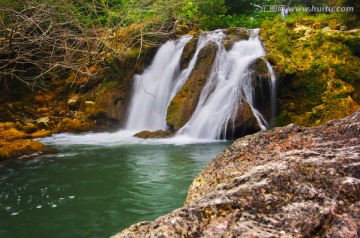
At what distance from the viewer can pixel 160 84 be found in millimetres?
13852

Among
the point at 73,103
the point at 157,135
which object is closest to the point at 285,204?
the point at 157,135

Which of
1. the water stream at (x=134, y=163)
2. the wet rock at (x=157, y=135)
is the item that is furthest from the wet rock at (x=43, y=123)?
the wet rock at (x=157, y=135)

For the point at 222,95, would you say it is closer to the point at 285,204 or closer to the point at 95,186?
the point at 95,186

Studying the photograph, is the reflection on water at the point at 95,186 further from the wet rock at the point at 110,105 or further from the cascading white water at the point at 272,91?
the wet rock at the point at 110,105

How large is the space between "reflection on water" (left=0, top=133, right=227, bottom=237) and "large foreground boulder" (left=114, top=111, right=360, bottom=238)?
2.90m

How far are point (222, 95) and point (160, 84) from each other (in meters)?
3.47

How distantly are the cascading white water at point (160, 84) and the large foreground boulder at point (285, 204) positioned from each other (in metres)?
11.1

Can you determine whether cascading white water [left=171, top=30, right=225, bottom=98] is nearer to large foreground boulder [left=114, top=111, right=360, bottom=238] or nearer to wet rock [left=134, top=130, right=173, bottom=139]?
wet rock [left=134, top=130, right=173, bottom=139]

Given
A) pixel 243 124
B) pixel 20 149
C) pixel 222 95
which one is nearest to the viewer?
pixel 20 149

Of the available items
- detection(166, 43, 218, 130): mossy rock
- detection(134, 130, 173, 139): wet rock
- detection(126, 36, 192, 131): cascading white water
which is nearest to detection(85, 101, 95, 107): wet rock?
detection(126, 36, 192, 131): cascading white water

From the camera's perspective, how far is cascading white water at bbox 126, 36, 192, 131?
44.2 ft

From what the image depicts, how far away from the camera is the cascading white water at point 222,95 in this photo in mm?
10805

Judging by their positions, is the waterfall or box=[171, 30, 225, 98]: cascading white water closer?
the waterfall

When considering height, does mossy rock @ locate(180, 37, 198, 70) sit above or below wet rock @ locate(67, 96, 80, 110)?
above
